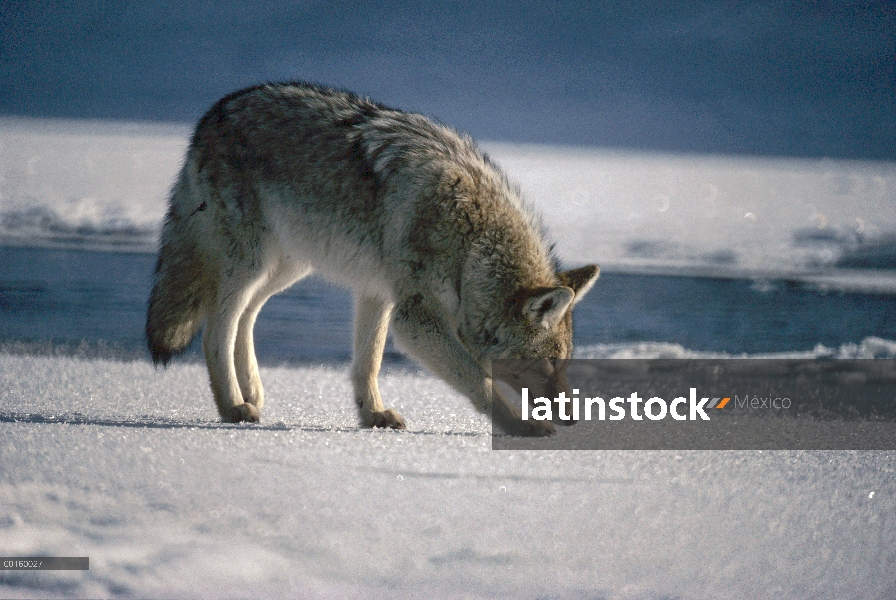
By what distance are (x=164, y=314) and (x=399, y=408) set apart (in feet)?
4.13

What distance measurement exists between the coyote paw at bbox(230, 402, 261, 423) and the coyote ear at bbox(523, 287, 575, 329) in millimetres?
1322

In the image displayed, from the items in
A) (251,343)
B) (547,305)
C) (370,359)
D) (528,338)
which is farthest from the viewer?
(251,343)

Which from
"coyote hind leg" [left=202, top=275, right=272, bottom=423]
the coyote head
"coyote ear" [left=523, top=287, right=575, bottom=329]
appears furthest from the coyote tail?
"coyote ear" [left=523, top=287, right=575, bottom=329]

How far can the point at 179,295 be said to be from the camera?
A: 3926mm

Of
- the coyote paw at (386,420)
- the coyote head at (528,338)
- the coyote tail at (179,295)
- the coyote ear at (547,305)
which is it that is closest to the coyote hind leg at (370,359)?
the coyote paw at (386,420)

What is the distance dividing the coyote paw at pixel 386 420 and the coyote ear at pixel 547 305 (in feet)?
2.84

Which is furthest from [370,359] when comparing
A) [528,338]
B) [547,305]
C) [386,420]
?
[547,305]

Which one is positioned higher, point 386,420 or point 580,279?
point 580,279

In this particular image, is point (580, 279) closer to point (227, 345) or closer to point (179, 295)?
point (227, 345)

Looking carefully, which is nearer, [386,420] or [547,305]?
[547,305]

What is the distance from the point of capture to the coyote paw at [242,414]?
3.67m

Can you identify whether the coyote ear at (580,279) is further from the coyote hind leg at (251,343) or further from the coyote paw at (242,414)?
the coyote paw at (242,414)

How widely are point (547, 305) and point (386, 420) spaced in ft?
3.34

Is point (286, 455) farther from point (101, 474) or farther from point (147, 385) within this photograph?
point (147, 385)
